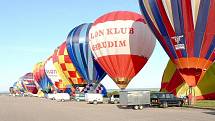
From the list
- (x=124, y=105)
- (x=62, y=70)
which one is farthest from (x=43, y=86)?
(x=124, y=105)

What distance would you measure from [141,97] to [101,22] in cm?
1507

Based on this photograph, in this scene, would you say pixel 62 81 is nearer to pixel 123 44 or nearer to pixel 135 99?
pixel 123 44

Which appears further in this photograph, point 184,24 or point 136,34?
point 136,34

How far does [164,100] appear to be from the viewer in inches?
1585

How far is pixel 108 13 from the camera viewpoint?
51.9m

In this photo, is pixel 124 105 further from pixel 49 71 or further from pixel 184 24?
pixel 49 71

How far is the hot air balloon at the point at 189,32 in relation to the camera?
123ft

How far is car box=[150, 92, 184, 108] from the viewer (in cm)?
4022

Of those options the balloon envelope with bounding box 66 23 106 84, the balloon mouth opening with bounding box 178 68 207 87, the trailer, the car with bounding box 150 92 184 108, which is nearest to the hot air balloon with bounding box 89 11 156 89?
the balloon envelope with bounding box 66 23 106 84

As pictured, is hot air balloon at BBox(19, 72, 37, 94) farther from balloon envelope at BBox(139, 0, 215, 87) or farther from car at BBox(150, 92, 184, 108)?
balloon envelope at BBox(139, 0, 215, 87)

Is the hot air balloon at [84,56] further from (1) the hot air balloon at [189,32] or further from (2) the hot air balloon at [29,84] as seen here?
(2) the hot air balloon at [29,84]

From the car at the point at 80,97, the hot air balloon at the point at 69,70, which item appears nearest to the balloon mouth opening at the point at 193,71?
the car at the point at 80,97

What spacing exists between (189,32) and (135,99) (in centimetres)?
815

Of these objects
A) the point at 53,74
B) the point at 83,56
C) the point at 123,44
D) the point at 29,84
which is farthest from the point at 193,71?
the point at 29,84
